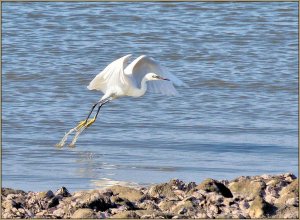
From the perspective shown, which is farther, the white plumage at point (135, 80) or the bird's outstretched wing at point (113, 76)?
the white plumage at point (135, 80)

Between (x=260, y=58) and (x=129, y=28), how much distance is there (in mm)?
3305

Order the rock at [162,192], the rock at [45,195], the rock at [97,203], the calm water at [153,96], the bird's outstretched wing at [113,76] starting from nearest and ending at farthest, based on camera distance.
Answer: the rock at [97,203]
the rock at [45,195]
the rock at [162,192]
the calm water at [153,96]
the bird's outstretched wing at [113,76]

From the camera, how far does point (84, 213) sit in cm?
637

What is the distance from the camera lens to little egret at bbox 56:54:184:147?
33.1 feet

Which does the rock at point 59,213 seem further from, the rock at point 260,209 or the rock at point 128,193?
the rock at point 260,209

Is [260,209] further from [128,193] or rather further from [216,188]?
[128,193]

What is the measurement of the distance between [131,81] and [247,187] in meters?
3.58

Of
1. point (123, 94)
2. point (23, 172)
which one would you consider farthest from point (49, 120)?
point (23, 172)

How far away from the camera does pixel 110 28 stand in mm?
17734

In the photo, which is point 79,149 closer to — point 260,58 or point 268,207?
point 268,207

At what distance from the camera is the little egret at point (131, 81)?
10.1 meters

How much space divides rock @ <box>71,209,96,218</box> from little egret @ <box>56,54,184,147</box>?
144 inches

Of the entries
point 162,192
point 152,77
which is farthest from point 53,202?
point 152,77

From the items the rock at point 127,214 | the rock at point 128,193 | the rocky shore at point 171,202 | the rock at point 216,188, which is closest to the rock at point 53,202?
the rocky shore at point 171,202
